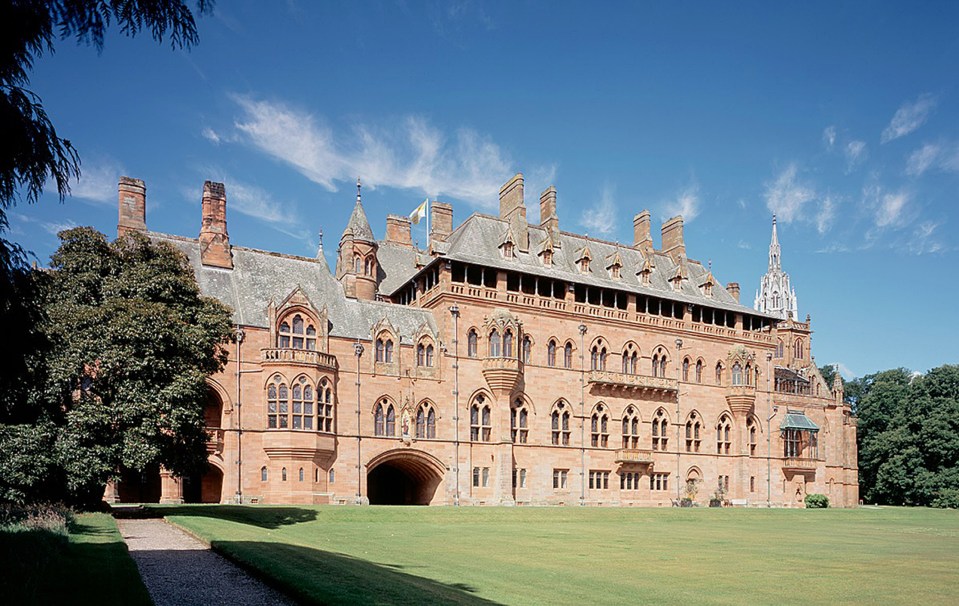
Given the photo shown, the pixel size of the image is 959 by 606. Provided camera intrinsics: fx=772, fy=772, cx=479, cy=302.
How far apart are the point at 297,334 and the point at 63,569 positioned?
106ft

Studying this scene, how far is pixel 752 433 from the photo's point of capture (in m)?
66.1

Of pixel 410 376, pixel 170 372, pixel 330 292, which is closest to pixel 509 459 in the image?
pixel 410 376

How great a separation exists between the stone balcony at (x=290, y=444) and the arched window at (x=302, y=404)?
637 millimetres

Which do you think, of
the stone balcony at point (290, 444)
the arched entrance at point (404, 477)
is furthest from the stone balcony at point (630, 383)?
the stone balcony at point (290, 444)

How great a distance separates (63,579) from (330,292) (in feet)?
124

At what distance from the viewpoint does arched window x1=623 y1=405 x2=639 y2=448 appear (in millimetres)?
59188

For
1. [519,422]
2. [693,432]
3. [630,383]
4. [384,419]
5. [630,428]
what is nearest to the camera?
[384,419]

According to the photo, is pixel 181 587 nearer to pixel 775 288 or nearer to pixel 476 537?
pixel 476 537

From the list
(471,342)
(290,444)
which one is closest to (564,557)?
(290,444)

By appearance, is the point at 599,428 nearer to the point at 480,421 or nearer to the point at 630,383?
the point at 630,383

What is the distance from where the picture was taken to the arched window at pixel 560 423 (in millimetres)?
55719

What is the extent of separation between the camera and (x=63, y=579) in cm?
1434

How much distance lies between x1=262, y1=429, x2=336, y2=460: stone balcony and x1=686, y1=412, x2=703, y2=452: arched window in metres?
31.1

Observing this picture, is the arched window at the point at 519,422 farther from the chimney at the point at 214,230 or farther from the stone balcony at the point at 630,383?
the chimney at the point at 214,230
